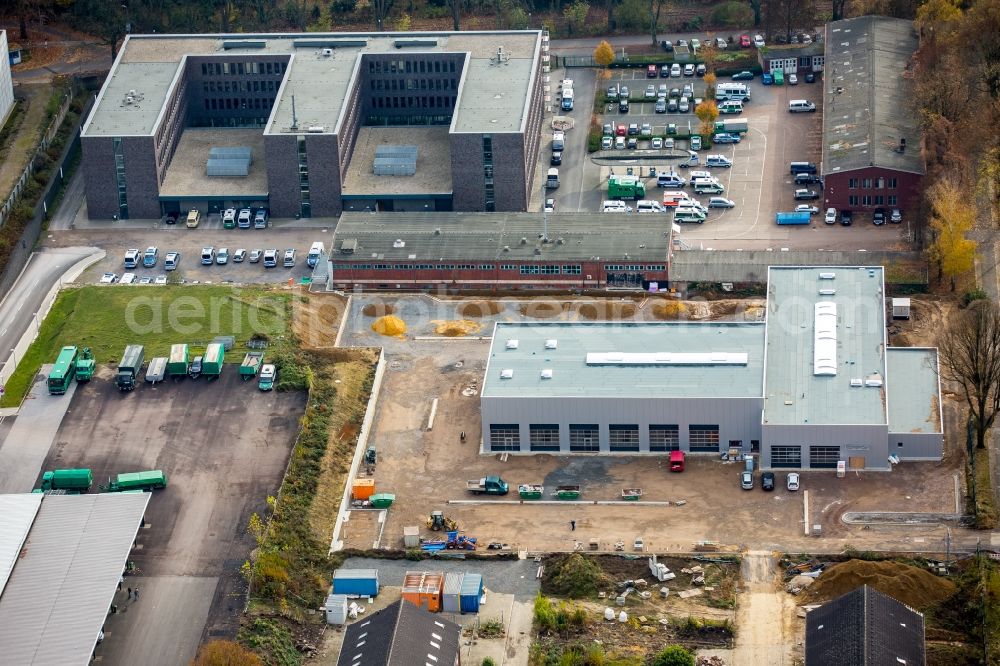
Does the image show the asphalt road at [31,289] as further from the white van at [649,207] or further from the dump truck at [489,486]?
the white van at [649,207]

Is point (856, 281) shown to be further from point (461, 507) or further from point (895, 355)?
point (461, 507)

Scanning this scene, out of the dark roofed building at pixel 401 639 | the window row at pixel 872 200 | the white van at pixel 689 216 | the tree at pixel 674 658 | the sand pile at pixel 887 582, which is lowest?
the dark roofed building at pixel 401 639

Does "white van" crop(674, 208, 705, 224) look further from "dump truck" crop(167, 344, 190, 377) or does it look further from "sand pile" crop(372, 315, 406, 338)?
"dump truck" crop(167, 344, 190, 377)

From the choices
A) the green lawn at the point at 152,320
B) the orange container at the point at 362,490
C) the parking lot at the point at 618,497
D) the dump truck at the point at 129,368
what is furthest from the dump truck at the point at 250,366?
the orange container at the point at 362,490

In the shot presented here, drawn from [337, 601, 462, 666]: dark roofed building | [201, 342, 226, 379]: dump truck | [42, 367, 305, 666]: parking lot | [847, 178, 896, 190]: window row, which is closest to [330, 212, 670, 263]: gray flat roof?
[847, 178, 896, 190]: window row

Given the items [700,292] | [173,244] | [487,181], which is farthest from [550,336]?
[173,244]

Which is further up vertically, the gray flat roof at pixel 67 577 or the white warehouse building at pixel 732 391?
the white warehouse building at pixel 732 391

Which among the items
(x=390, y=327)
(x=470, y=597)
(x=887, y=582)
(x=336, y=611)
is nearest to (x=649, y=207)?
(x=390, y=327)
